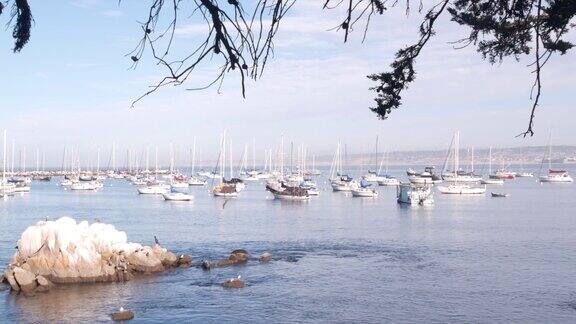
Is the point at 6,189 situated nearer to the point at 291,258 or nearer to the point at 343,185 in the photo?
the point at 343,185

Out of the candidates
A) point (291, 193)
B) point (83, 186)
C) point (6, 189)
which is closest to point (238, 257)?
point (291, 193)

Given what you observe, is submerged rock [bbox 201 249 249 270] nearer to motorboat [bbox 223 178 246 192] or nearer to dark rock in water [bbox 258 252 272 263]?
dark rock in water [bbox 258 252 272 263]

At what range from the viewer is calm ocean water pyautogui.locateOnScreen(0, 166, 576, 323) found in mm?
23938

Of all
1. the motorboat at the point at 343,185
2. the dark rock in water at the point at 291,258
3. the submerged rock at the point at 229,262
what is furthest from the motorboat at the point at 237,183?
the submerged rock at the point at 229,262

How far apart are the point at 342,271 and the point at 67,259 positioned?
1371cm

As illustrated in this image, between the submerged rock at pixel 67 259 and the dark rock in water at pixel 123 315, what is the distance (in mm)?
6476

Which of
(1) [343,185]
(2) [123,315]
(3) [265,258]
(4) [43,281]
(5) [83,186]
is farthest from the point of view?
(5) [83,186]

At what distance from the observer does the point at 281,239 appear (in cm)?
4709

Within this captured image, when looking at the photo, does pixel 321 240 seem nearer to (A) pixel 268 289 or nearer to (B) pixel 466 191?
(A) pixel 268 289

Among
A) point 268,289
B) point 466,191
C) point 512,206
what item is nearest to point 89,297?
point 268,289

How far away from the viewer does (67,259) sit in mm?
29594

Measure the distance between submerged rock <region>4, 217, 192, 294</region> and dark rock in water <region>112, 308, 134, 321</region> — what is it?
21.2ft

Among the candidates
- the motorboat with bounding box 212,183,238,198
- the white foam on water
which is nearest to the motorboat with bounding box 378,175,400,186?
the motorboat with bounding box 212,183,238,198

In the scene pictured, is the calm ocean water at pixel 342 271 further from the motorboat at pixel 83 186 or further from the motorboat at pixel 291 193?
the motorboat at pixel 83 186
